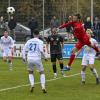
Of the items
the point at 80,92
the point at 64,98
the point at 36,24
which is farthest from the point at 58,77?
the point at 36,24

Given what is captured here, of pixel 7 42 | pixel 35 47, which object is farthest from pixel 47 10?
pixel 35 47

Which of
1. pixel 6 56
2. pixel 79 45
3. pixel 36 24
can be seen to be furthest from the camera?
pixel 36 24

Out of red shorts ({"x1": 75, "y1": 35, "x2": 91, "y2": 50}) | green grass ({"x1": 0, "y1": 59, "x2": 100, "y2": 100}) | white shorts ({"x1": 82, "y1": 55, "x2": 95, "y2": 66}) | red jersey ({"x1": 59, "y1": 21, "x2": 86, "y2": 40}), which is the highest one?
red jersey ({"x1": 59, "y1": 21, "x2": 86, "y2": 40})

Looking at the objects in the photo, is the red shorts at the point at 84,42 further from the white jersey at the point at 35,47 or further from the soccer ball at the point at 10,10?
the soccer ball at the point at 10,10

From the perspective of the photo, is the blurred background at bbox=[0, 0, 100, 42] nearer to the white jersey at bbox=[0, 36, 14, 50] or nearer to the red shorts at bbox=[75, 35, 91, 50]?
the white jersey at bbox=[0, 36, 14, 50]

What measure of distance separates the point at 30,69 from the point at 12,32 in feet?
75.3

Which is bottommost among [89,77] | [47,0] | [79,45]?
[89,77]

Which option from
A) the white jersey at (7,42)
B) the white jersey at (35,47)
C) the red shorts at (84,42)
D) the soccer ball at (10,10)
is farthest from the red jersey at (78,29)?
the soccer ball at (10,10)

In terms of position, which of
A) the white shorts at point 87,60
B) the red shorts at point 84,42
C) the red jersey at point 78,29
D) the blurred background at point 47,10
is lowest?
the white shorts at point 87,60

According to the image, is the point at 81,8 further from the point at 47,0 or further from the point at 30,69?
the point at 30,69

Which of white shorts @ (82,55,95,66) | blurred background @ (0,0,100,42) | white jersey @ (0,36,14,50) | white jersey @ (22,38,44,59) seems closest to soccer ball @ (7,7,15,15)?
blurred background @ (0,0,100,42)

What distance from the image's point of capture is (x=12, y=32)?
40.8 metres

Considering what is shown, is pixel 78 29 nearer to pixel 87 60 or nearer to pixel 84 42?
pixel 84 42

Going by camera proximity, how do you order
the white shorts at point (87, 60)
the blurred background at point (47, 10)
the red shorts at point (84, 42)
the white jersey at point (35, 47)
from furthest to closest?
the blurred background at point (47, 10) → the white shorts at point (87, 60) → the red shorts at point (84, 42) → the white jersey at point (35, 47)
